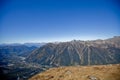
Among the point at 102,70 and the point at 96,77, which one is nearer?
the point at 96,77

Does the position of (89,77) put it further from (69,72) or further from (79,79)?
(69,72)

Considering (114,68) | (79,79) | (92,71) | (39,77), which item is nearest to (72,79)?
(79,79)

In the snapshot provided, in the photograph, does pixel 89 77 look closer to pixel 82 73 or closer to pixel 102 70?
pixel 82 73

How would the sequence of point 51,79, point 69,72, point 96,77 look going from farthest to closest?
point 69,72 → point 51,79 → point 96,77

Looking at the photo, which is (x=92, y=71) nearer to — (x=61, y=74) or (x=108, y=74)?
(x=108, y=74)

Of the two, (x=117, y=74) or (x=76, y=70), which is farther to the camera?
(x=76, y=70)

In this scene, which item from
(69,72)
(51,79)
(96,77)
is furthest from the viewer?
(69,72)

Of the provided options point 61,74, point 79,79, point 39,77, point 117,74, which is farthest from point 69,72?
point 117,74
